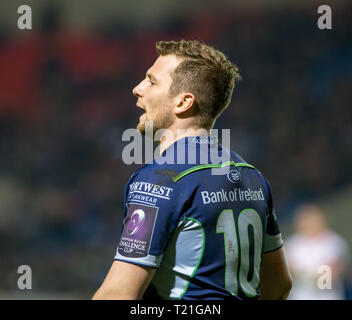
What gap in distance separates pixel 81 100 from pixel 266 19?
3552 millimetres

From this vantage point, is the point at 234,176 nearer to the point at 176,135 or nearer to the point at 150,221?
the point at 176,135

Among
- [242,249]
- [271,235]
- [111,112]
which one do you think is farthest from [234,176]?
[111,112]

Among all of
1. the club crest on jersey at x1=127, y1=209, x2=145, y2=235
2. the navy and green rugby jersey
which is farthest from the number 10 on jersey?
the club crest on jersey at x1=127, y1=209, x2=145, y2=235

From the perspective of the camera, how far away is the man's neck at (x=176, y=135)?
2604mm

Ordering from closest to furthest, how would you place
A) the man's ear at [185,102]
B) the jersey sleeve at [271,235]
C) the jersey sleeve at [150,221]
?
1. the jersey sleeve at [150,221]
2. the man's ear at [185,102]
3. the jersey sleeve at [271,235]

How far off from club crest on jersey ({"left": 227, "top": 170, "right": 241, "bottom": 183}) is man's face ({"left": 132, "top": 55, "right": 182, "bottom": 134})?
1.16ft

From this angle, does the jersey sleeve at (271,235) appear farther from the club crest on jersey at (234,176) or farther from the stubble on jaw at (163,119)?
the stubble on jaw at (163,119)

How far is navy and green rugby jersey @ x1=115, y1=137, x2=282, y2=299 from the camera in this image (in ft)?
7.45

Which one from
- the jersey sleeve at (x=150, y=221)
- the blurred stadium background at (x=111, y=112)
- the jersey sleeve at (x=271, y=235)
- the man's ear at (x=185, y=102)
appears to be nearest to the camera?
the jersey sleeve at (x=150, y=221)

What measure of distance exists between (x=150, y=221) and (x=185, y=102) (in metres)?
0.60

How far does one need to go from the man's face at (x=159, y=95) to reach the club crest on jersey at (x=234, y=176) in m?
0.35

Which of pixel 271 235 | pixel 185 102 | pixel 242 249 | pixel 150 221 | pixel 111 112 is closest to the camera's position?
pixel 150 221

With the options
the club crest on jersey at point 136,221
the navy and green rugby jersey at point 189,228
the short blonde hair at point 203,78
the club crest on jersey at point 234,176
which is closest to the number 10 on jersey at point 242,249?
the navy and green rugby jersey at point 189,228

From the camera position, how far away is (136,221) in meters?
2.30
